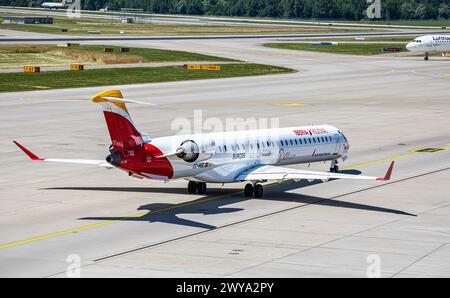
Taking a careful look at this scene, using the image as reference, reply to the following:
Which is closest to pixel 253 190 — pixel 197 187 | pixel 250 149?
pixel 250 149

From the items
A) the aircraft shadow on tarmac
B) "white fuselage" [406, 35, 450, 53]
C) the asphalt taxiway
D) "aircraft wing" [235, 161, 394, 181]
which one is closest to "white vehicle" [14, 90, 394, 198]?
Result: "aircraft wing" [235, 161, 394, 181]

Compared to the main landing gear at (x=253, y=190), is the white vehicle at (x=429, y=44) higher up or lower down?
lower down

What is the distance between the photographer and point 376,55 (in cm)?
16800

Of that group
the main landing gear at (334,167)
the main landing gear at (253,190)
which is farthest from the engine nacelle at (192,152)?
the main landing gear at (334,167)

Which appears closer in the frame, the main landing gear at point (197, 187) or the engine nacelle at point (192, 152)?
the engine nacelle at point (192, 152)

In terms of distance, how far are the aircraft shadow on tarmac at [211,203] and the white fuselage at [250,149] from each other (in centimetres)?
128

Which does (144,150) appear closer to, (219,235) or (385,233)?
(219,235)

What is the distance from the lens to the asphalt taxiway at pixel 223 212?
1352 inches

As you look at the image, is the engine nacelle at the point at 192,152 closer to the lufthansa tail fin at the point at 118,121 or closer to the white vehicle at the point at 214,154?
the white vehicle at the point at 214,154

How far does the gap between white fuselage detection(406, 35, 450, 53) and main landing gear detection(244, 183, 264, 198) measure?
121 m

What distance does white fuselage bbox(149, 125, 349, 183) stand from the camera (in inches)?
1790

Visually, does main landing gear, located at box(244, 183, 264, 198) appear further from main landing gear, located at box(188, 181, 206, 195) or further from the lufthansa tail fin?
the lufthansa tail fin

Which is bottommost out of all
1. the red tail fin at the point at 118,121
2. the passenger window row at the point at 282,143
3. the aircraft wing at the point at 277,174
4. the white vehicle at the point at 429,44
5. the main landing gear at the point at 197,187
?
the white vehicle at the point at 429,44
